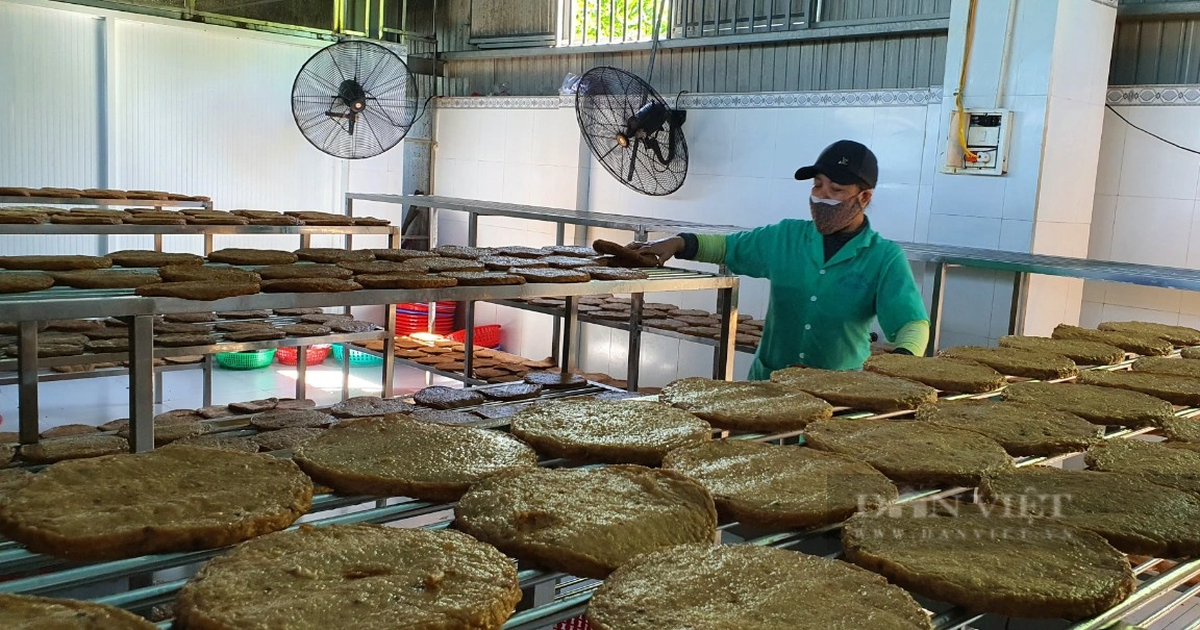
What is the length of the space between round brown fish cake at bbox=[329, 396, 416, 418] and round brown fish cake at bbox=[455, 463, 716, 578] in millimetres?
2568

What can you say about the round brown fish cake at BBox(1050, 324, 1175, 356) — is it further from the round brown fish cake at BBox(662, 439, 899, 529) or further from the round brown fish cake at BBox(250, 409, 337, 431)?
the round brown fish cake at BBox(250, 409, 337, 431)

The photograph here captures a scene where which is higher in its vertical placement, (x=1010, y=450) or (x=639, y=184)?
(x=639, y=184)

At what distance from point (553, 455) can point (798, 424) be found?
19.5 inches

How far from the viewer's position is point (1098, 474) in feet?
5.02

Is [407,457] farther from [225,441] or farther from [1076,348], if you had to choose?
[1076,348]

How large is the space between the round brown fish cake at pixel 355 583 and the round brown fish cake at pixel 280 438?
6.03 feet

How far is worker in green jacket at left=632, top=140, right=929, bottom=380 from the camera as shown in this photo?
119 inches

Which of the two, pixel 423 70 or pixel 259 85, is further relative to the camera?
pixel 423 70

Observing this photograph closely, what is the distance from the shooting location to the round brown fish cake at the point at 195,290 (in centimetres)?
236

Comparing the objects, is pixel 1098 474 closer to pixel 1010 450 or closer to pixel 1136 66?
pixel 1010 450

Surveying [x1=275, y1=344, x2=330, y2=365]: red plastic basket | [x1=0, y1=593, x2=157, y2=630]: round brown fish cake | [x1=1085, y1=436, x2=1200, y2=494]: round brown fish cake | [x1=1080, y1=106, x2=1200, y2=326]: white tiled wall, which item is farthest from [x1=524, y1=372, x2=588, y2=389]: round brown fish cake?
[x1=275, y1=344, x2=330, y2=365]: red plastic basket

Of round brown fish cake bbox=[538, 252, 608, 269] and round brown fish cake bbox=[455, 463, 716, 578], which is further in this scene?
round brown fish cake bbox=[538, 252, 608, 269]

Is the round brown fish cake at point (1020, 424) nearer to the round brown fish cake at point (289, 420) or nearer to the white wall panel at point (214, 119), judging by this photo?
the round brown fish cake at point (289, 420)

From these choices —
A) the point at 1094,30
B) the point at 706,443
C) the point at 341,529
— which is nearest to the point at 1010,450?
the point at 706,443
